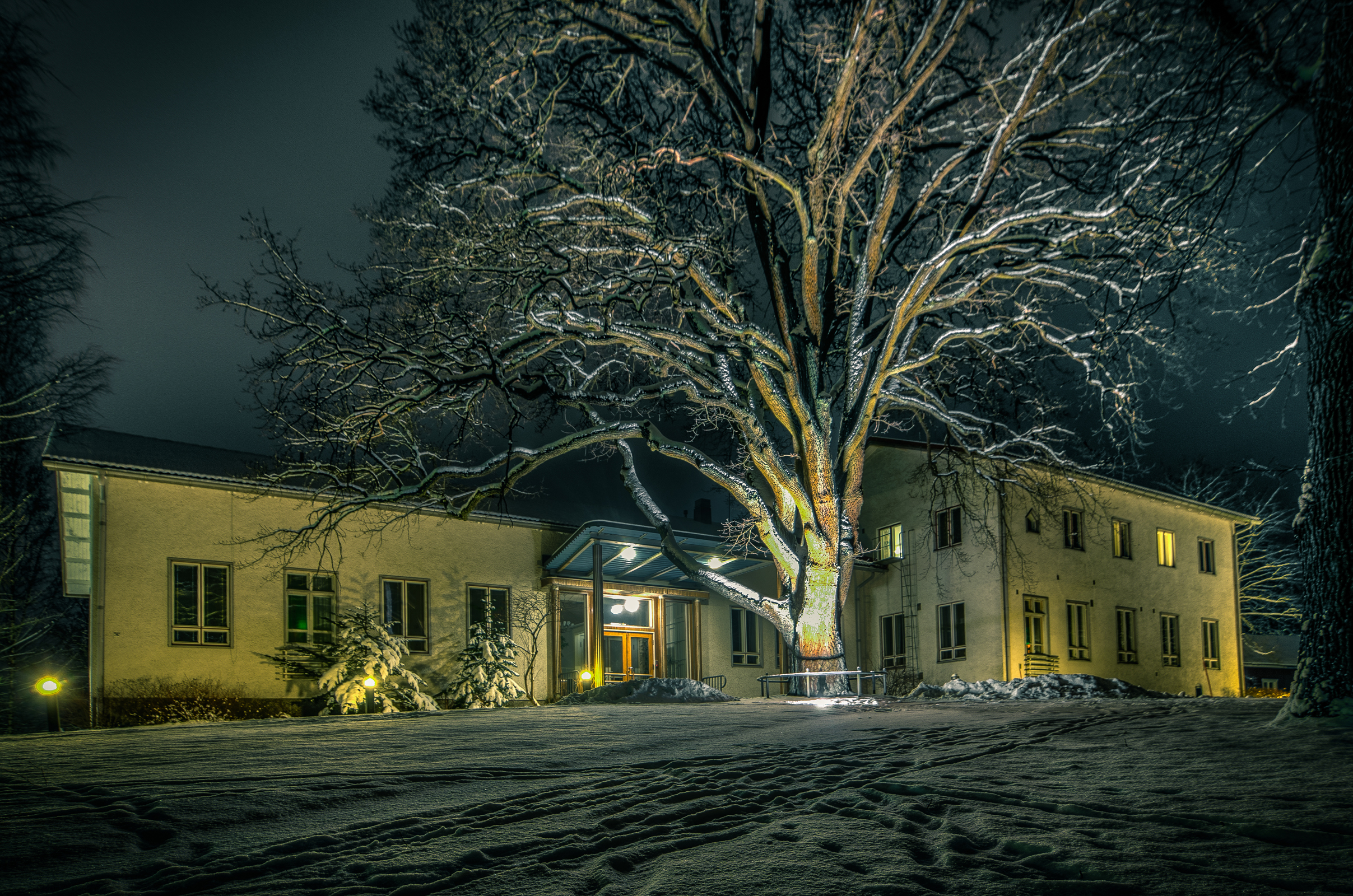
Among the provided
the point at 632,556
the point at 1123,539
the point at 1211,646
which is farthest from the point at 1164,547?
the point at 632,556

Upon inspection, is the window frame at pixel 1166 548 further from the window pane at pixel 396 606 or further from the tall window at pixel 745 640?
the window pane at pixel 396 606

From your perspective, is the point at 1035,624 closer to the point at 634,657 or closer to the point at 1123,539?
the point at 1123,539

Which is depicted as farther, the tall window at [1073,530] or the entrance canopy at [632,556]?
the tall window at [1073,530]

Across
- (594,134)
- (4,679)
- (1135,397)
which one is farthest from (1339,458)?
(4,679)

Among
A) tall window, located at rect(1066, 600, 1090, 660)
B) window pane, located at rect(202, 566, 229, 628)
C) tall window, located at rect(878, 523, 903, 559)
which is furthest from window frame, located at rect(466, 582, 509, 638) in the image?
tall window, located at rect(1066, 600, 1090, 660)

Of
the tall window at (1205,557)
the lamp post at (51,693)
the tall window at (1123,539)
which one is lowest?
the lamp post at (51,693)

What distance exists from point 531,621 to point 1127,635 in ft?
60.1

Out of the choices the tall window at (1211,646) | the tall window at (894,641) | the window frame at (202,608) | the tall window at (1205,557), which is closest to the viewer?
the window frame at (202,608)

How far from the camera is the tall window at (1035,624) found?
72.8 ft

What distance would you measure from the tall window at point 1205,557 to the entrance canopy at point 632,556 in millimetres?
16534

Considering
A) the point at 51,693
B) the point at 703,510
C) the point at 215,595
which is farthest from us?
the point at 703,510

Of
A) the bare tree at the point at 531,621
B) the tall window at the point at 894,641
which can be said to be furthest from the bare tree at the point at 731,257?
the tall window at the point at 894,641

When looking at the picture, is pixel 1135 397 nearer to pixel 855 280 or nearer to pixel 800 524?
pixel 855 280

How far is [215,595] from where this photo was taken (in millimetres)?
16734
